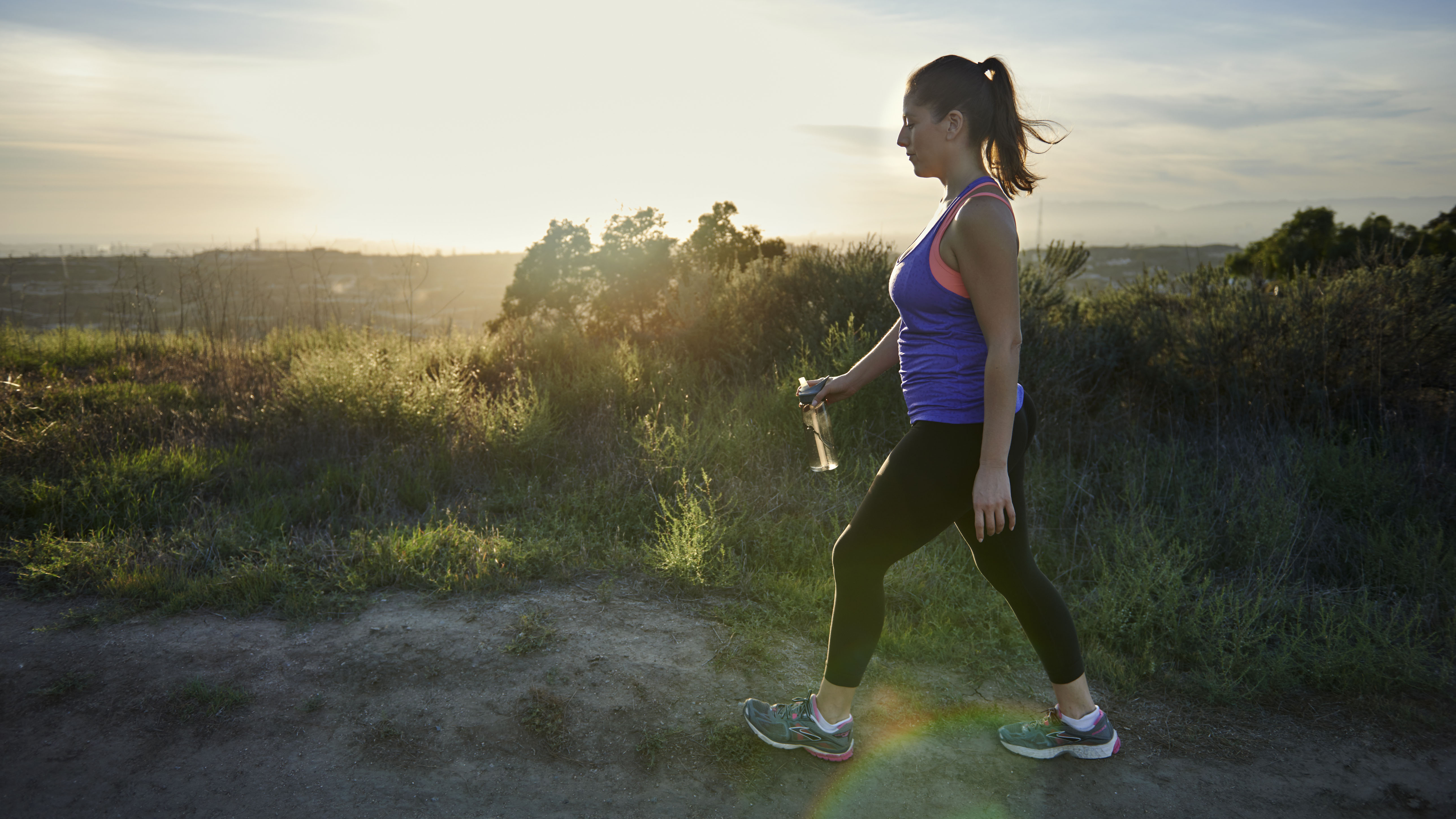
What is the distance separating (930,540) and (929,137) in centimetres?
120

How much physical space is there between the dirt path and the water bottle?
100 centimetres

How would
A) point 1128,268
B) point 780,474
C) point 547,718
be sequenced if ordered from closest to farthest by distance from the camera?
point 547,718
point 780,474
point 1128,268

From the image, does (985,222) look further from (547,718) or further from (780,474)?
→ (780,474)

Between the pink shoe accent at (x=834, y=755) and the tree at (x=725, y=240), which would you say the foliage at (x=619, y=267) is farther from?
the pink shoe accent at (x=834, y=755)

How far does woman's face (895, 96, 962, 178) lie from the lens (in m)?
2.15

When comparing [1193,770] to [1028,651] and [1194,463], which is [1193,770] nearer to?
[1028,651]

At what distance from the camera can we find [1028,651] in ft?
11.5

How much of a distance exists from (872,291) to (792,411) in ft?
6.89

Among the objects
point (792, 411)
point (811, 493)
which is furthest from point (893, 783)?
point (792, 411)

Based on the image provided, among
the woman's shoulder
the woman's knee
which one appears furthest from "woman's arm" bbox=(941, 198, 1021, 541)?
the woman's knee

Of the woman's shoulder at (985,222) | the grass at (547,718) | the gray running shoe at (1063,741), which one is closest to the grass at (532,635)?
the grass at (547,718)

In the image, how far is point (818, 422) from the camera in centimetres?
277

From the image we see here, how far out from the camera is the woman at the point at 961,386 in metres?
2.03

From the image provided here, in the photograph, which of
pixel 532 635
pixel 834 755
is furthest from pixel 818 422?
pixel 532 635
